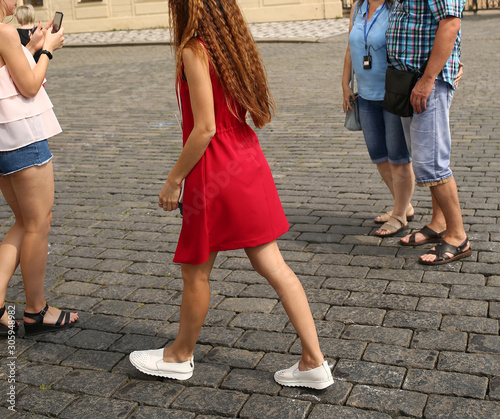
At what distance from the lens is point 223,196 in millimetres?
2998

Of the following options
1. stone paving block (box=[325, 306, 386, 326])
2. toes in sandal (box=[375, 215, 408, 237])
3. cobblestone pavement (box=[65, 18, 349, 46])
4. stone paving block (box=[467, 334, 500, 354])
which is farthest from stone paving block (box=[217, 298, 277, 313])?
cobblestone pavement (box=[65, 18, 349, 46])

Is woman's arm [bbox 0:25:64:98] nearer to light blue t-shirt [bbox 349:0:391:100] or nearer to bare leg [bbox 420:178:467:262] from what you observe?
light blue t-shirt [bbox 349:0:391:100]

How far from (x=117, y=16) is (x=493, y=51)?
18528mm

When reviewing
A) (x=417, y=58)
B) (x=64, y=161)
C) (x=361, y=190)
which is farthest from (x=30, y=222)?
(x=64, y=161)

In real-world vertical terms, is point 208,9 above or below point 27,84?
above

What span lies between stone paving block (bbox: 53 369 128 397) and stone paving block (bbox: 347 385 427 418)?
1.09 metres

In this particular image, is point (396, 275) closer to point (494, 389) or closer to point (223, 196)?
point (494, 389)

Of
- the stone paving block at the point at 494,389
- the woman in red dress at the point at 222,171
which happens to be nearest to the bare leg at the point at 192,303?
the woman in red dress at the point at 222,171

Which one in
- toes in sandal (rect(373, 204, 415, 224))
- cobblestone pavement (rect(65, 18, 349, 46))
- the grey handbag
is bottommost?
cobblestone pavement (rect(65, 18, 349, 46))

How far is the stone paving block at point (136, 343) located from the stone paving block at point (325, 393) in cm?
82

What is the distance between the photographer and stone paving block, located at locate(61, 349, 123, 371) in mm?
3486

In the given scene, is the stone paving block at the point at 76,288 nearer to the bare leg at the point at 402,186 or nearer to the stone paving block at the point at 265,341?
the stone paving block at the point at 265,341

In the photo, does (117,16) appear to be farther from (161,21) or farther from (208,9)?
(208,9)

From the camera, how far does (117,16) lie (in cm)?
2980
